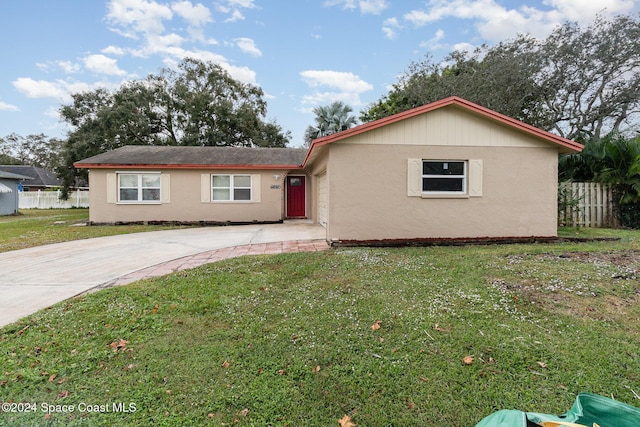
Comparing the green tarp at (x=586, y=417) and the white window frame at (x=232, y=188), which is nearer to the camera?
the green tarp at (x=586, y=417)

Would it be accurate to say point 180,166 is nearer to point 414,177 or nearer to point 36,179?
point 414,177

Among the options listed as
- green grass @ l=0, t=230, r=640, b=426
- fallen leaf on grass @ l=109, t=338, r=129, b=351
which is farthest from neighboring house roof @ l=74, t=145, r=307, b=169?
fallen leaf on grass @ l=109, t=338, r=129, b=351

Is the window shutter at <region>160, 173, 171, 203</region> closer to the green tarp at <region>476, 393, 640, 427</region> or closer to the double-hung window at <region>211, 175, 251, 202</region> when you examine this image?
the double-hung window at <region>211, 175, 251, 202</region>

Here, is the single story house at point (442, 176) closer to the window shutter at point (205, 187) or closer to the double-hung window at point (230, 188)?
the double-hung window at point (230, 188)

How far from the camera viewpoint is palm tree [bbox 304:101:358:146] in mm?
22422

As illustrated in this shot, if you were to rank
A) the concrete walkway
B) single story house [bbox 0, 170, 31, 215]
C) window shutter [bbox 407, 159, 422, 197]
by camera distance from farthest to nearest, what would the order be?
single story house [bbox 0, 170, 31, 215]
window shutter [bbox 407, 159, 422, 197]
the concrete walkway

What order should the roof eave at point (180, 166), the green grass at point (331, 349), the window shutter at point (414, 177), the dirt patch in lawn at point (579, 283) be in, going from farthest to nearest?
1. the roof eave at point (180, 166)
2. the window shutter at point (414, 177)
3. the dirt patch in lawn at point (579, 283)
4. the green grass at point (331, 349)

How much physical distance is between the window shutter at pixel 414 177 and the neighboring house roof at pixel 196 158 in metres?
6.65

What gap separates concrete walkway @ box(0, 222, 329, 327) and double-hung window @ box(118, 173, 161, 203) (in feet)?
13.1

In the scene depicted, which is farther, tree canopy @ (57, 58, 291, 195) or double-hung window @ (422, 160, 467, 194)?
tree canopy @ (57, 58, 291, 195)

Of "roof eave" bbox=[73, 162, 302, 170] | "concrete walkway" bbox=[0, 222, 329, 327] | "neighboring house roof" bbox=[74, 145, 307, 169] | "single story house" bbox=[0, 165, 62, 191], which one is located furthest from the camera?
"single story house" bbox=[0, 165, 62, 191]

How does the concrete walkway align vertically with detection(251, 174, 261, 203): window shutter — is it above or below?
below

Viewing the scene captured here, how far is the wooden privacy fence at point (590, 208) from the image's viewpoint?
10320 mm

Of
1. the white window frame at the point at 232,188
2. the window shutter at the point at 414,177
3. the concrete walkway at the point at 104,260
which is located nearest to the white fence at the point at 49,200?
the white window frame at the point at 232,188
